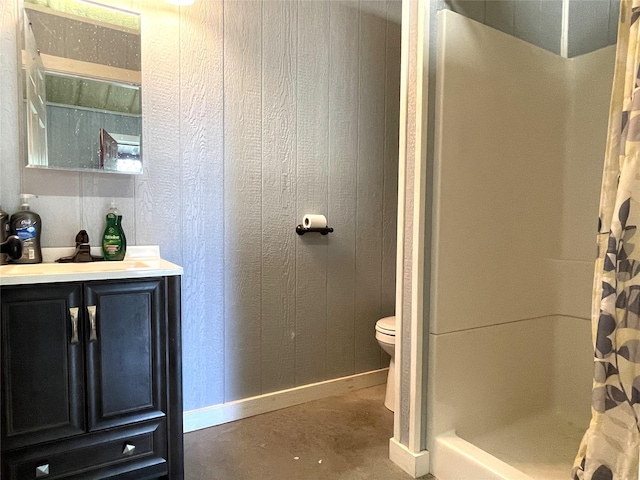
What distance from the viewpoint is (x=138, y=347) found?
56.7 inches

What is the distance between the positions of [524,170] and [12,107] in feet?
6.86

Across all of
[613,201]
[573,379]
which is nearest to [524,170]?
[613,201]

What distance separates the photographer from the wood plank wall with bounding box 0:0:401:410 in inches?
73.5

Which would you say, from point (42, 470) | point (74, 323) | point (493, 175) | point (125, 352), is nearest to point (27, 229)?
point (74, 323)

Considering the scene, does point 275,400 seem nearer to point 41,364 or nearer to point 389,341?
point 389,341

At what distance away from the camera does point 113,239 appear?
5.75 ft

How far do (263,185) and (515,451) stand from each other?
5.27 feet

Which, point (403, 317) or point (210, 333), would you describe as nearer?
point (403, 317)

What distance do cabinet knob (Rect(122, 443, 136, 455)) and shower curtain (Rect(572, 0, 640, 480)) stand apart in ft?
4.47

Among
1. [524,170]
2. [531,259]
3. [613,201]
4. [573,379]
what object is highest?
[524,170]

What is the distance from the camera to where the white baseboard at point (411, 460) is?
169 cm

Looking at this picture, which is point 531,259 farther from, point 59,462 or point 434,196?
point 59,462

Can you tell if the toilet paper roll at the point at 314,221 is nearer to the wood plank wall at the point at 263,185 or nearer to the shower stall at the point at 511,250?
the wood plank wall at the point at 263,185

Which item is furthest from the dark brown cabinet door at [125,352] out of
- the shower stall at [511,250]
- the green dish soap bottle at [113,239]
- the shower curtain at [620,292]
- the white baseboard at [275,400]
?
the shower curtain at [620,292]
